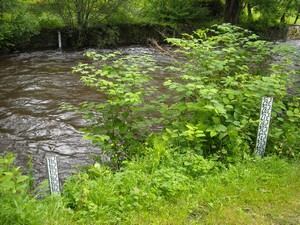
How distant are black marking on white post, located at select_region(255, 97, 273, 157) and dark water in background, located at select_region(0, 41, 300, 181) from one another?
10.3ft

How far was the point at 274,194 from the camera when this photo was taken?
148 inches

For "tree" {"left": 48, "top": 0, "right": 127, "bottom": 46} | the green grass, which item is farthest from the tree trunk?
the green grass

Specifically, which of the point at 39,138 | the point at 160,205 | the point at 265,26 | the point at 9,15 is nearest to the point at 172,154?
the point at 160,205

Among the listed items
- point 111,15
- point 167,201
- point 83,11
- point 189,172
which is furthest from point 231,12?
point 167,201

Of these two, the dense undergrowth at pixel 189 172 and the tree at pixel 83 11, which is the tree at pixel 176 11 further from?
the dense undergrowth at pixel 189 172

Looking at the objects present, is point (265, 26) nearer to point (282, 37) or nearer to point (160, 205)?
point (282, 37)

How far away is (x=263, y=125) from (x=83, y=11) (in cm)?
1420

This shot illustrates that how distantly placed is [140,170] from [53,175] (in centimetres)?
104

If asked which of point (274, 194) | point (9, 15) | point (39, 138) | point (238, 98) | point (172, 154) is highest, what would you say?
point (9, 15)

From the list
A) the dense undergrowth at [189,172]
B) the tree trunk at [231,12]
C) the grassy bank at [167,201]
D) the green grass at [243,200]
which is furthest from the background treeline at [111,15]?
the green grass at [243,200]

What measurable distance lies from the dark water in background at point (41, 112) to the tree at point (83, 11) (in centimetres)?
352

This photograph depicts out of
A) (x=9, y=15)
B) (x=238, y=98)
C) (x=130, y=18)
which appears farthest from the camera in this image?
(x=130, y=18)

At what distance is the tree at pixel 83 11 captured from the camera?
53.6ft

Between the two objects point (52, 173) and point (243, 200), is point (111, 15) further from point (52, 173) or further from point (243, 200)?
point (243, 200)
